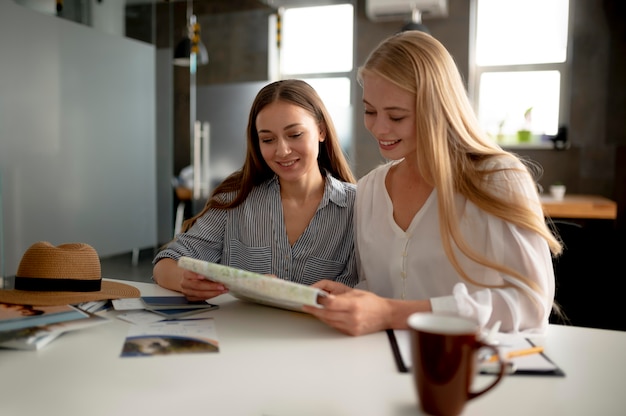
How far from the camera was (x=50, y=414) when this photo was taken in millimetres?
798

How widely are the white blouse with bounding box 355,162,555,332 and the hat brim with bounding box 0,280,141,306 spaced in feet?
2.00

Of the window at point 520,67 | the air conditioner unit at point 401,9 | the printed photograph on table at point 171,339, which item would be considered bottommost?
the printed photograph on table at point 171,339

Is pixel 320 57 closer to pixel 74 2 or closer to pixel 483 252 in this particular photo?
pixel 74 2

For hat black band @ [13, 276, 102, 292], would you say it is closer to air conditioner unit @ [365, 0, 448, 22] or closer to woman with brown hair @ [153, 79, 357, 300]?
woman with brown hair @ [153, 79, 357, 300]

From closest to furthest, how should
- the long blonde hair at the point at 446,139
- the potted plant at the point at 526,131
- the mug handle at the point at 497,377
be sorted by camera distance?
1. the mug handle at the point at 497,377
2. the long blonde hair at the point at 446,139
3. the potted plant at the point at 526,131

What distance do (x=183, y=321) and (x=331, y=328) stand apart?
300 millimetres

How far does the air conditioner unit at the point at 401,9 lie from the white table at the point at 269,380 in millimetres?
4545

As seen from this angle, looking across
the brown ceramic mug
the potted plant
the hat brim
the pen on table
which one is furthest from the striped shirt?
the potted plant

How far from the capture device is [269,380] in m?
0.92

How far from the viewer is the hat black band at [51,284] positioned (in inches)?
53.9

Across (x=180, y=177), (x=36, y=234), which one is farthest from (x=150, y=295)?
(x=180, y=177)

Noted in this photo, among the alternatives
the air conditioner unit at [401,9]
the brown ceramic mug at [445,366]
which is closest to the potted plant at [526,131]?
the air conditioner unit at [401,9]

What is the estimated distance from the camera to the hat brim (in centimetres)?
128

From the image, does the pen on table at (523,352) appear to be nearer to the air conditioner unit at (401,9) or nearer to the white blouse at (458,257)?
the white blouse at (458,257)
